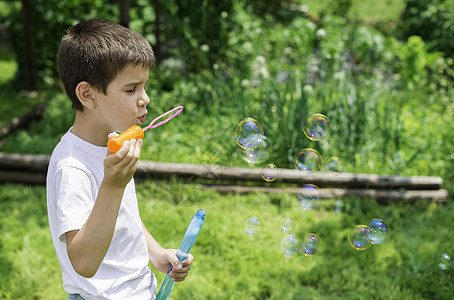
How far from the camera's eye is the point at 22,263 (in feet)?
9.70

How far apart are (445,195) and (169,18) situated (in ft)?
12.5

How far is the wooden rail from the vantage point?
3.82 metres

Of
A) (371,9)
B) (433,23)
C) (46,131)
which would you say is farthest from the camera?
(371,9)

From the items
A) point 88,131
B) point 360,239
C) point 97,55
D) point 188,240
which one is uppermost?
point 97,55

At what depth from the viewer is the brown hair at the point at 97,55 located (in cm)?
135

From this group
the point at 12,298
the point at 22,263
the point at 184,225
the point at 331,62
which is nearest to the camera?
the point at 12,298

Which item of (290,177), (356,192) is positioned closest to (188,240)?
(290,177)


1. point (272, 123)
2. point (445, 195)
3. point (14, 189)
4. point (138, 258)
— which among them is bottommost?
point (14, 189)

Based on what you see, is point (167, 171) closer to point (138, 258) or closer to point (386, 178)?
point (386, 178)

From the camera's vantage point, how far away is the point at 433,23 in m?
6.83

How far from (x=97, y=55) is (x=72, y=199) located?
1.48 ft

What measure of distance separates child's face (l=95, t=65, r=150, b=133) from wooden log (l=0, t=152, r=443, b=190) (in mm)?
2443

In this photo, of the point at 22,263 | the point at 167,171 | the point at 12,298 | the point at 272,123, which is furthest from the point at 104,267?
the point at 272,123

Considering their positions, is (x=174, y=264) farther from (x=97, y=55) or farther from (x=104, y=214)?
(x=97, y=55)
